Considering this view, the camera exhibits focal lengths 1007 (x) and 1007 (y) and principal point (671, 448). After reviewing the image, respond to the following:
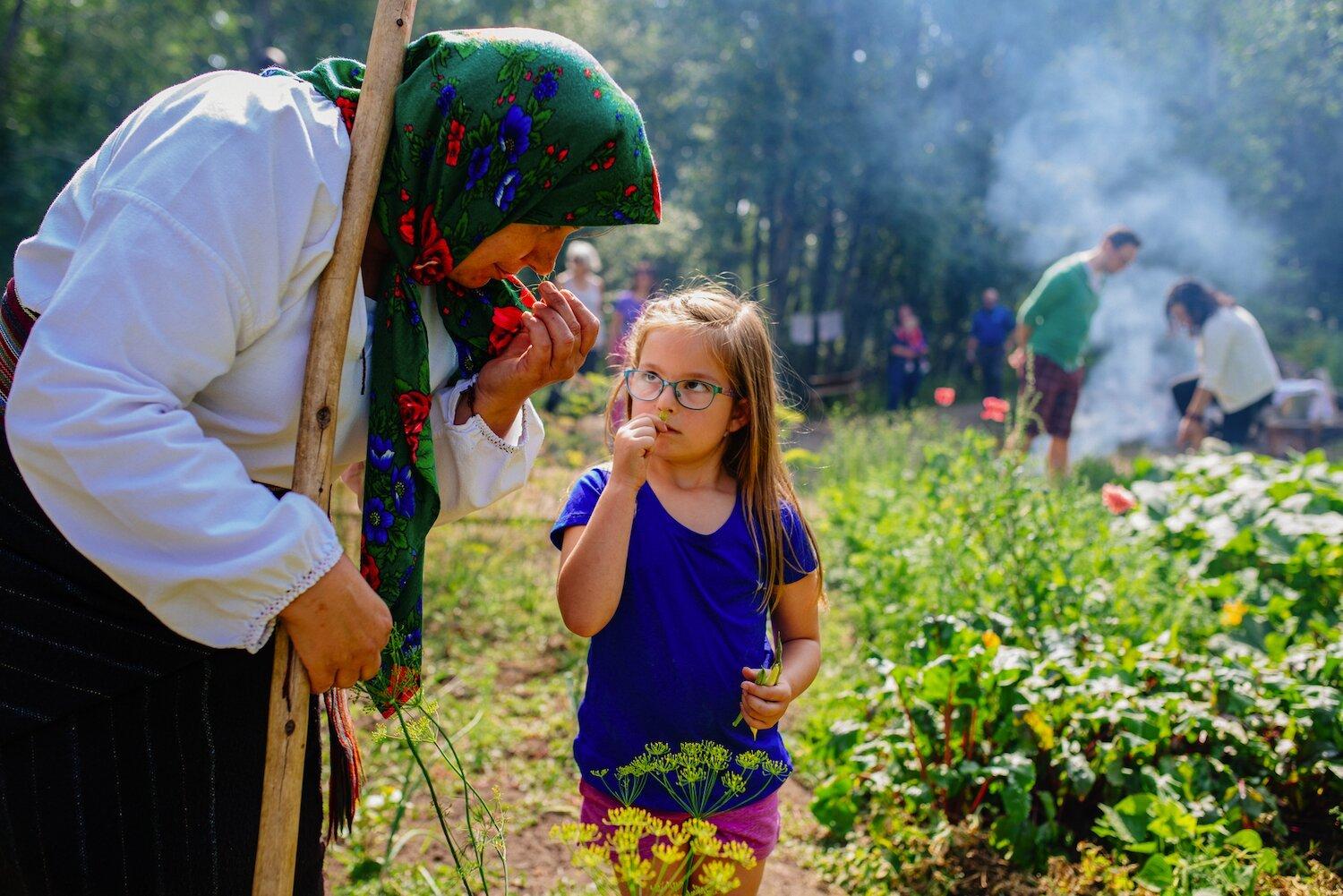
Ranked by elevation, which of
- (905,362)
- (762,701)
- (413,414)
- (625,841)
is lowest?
(905,362)

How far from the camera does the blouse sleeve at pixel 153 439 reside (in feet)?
3.69

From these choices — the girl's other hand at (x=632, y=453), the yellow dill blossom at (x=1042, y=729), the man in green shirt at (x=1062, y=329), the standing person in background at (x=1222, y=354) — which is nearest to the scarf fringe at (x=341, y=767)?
the girl's other hand at (x=632, y=453)

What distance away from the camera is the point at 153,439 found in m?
1.13

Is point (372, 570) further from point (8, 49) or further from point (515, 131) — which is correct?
point (8, 49)

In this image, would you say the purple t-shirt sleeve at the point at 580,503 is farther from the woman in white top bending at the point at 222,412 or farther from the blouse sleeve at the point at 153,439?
the blouse sleeve at the point at 153,439

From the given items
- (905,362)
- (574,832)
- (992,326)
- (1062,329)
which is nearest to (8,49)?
(905,362)

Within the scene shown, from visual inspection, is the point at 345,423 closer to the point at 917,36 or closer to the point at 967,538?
the point at 967,538

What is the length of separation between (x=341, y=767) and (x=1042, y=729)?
1804 mm

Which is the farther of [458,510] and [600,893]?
[458,510]

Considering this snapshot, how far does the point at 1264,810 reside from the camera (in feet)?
8.56

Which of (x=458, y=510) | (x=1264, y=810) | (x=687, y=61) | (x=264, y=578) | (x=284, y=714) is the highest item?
(x=687, y=61)

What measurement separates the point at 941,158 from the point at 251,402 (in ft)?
59.5

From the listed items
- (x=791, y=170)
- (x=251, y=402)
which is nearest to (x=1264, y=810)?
(x=251, y=402)

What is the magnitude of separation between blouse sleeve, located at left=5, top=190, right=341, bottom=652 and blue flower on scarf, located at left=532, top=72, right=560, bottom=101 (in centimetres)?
43
